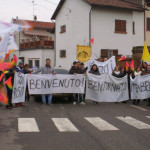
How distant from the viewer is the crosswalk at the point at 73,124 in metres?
7.65

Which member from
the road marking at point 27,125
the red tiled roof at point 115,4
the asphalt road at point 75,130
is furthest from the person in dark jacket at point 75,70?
the red tiled roof at point 115,4

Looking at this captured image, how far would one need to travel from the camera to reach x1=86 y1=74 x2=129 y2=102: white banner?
13180 mm

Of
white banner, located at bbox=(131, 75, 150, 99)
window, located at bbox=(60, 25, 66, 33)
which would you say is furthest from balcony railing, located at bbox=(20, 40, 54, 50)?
white banner, located at bbox=(131, 75, 150, 99)

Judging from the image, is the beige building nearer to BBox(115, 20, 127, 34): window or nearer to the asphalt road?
BBox(115, 20, 127, 34): window

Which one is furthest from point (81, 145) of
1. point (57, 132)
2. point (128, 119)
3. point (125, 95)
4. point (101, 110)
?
point (125, 95)

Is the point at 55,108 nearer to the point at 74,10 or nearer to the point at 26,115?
the point at 26,115

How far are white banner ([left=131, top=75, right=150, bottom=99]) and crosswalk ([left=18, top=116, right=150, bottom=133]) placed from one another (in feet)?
13.2

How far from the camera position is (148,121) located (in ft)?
29.6

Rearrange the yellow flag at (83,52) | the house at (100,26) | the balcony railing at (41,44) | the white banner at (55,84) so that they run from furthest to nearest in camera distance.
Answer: the balcony railing at (41,44) → the house at (100,26) → the yellow flag at (83,52) → the white banner at (55,84)

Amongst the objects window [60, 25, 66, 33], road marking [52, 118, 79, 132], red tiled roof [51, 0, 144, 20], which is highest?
red tiled roof [51, 0, 144, 20]

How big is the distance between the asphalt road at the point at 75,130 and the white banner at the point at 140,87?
2320 millimetres

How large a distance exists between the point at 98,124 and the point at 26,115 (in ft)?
8.42

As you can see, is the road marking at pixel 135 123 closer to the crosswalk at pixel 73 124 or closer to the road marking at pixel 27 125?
the crosswalk at pixel 73 124

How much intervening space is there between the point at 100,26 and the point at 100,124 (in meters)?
22.4
